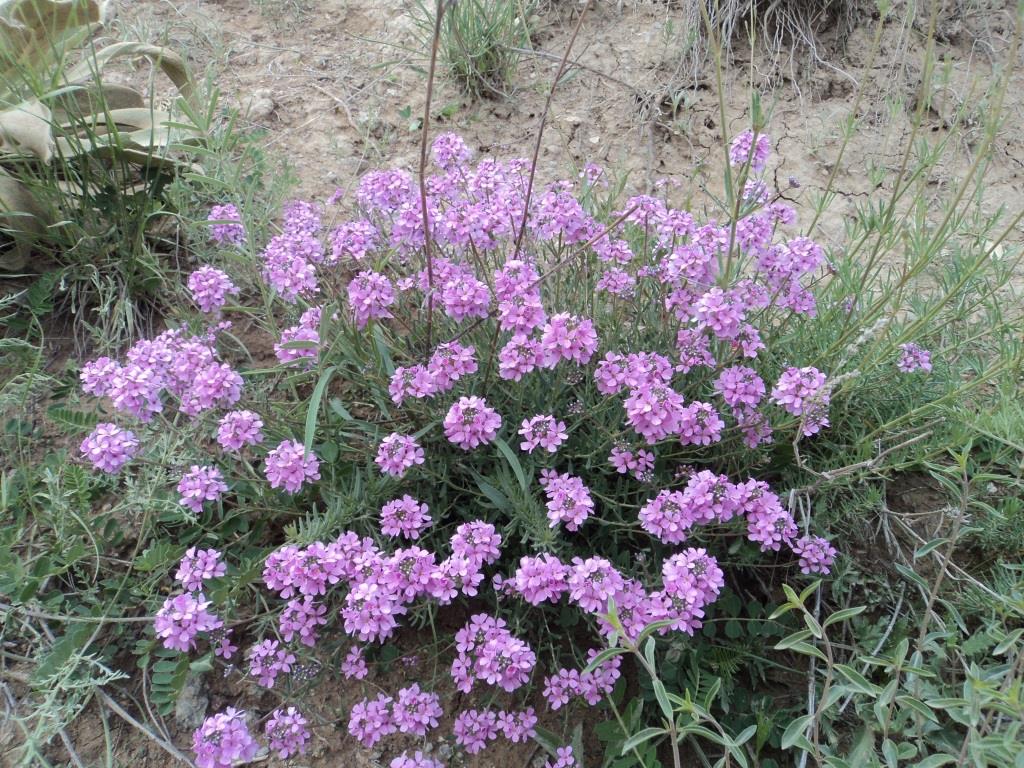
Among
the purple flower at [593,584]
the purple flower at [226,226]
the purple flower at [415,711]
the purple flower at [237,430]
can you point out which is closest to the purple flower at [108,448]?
the purple flower at [237,430]

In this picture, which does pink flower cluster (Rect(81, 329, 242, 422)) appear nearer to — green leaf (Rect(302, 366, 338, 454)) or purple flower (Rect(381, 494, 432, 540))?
green leaf (Rect(302, 366, 338, 454))

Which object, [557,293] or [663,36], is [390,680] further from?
[663,36]

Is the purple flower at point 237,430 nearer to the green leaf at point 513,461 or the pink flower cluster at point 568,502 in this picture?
the green leaf at point 513,461

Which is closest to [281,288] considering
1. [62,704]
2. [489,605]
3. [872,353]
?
[489,605]

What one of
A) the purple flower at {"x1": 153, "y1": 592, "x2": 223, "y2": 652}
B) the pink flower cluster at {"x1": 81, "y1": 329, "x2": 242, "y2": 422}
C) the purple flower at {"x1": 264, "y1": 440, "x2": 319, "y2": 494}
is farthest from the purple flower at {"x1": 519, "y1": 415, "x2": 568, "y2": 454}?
the purple flower at {"x1": 153, "y1": 592, "x2": 223, "y2": 652}

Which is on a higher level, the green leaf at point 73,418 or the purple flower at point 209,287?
the purple flower at point 209,287

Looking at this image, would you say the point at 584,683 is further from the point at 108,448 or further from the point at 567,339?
the point at 108,448
